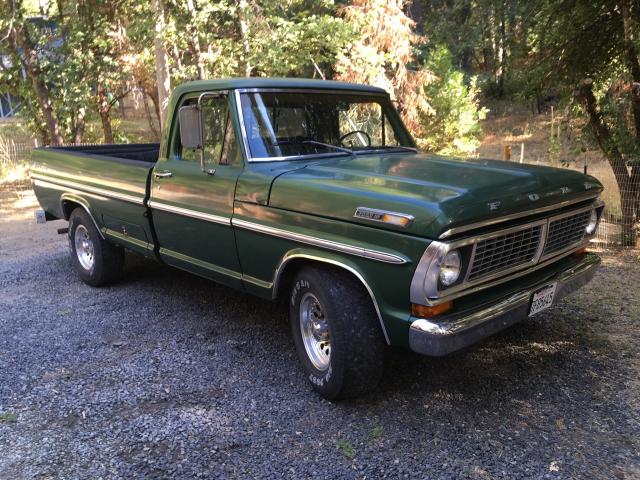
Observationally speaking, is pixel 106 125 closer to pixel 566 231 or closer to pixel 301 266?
pixel 301 266

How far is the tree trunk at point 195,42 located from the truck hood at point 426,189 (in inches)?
285

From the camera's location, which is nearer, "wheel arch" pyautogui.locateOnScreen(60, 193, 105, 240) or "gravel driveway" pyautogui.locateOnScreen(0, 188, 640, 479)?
"gravel driveway" pyautogui.locateOnScreen(0, 188, 640, 479)

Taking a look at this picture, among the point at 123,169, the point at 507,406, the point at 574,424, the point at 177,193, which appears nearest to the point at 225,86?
the point at 177,193

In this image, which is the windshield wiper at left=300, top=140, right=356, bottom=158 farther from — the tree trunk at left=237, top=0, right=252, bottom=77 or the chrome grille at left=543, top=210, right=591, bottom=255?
A: the tree trunk at left=237, top=0, right=252, bottom=77

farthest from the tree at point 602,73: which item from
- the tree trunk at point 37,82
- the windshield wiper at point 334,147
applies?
the tree trunk at point 37,82

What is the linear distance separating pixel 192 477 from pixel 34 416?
1278 millimetres

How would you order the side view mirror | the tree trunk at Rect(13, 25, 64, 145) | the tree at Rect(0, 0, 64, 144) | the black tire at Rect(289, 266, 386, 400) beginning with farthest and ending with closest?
the tree trunk at Rect(13, 25, 64, 145), the tree at Rect(0, 0, 64, 144), the side view mirror, the black tire at Rect(289, 266, 386, 400)

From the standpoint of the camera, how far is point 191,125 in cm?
411

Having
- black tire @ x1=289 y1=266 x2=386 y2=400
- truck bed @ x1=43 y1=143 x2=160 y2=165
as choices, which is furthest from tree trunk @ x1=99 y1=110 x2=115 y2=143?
black tire @ x1=289 y1=266 x2=386 y2=400

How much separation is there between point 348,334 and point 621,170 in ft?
17.7

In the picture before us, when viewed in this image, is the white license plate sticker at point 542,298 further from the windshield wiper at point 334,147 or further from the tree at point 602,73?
the tree at point 602,73

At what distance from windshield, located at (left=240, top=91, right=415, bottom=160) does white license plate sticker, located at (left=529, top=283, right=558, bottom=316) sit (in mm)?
1711

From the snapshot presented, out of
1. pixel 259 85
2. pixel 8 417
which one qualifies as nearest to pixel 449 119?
pixel 259 85

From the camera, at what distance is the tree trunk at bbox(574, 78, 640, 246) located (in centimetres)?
687
